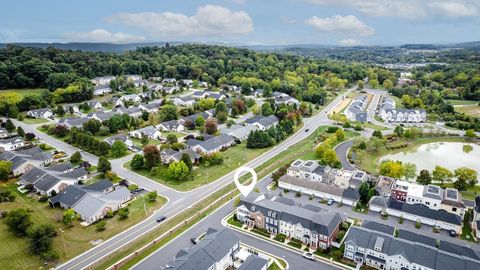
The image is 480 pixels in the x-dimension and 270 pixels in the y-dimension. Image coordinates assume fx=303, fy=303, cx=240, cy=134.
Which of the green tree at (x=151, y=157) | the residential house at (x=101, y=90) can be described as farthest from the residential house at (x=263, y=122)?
the residential house at (x=101, y=90)

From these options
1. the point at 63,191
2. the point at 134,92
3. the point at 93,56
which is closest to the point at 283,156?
the point at 63,191

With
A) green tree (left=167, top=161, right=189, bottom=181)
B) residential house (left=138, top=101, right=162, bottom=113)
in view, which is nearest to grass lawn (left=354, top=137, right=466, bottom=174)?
A: green tree (left=167, top=161, right=189, bottom=181)

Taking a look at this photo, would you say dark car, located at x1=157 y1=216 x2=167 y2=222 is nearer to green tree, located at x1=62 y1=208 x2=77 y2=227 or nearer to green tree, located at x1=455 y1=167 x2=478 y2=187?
green tree, located at x1=62 y1=208 x2=77 y2=227

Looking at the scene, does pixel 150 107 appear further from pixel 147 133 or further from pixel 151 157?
pixel 151 157

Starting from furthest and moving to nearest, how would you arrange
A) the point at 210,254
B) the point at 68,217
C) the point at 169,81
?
the point at 169,81 → the point at 68,217 → the point at 210,254

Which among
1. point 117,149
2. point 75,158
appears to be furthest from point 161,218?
point 75,158

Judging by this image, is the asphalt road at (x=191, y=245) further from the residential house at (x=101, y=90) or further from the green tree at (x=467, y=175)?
the residential house at (x=101, y=90)

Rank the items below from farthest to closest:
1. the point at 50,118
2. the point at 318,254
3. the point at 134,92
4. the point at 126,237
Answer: the point at 134,92 < the point at 50,118 < the point at 126,237 < the point at 318,254

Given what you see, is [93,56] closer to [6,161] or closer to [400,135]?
[6,161]
